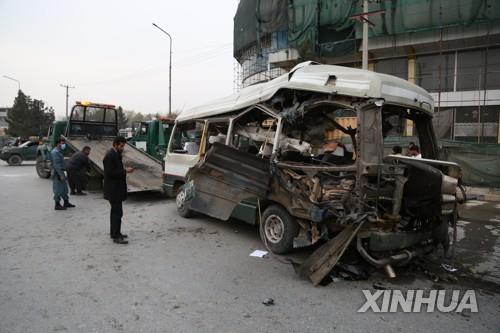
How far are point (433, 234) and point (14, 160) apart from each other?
23056 mm

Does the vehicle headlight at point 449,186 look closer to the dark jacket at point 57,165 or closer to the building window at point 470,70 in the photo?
the dark jacket at point 57,165

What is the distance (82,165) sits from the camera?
1030 cm

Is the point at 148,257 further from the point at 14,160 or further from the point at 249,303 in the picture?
the point at 14,160

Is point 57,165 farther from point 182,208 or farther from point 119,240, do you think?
point 119,240

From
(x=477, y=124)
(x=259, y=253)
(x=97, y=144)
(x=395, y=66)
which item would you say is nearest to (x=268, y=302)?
(x=259, y=253)

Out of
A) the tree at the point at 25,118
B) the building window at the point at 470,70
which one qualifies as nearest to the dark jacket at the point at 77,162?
the building window at the point at 470,70

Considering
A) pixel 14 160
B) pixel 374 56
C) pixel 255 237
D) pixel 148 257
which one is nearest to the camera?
pixel 148 257

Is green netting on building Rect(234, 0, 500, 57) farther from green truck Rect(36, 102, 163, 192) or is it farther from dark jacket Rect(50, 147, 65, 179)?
dark jacket Rect(50, 147, 65, 179)

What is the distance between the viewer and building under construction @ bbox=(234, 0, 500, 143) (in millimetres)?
14922

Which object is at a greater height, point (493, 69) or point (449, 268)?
point (493, 69)

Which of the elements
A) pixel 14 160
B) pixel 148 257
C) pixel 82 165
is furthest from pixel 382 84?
pixel 14 160

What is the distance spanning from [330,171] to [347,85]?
3.55 ft

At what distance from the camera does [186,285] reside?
4.00 m

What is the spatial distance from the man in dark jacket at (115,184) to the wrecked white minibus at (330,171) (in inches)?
44.4
